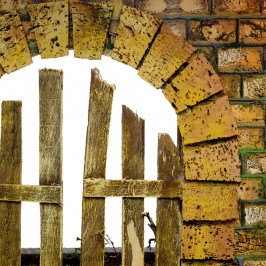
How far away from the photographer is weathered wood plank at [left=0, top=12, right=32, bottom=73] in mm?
1829

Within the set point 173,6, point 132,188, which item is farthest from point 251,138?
point 173,6

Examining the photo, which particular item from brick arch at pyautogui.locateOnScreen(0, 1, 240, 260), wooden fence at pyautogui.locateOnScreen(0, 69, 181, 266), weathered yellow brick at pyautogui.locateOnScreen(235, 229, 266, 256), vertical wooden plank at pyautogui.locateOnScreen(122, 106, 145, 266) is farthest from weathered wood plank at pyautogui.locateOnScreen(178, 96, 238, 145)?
weathered yellow brick at pyautogui.locateOnScreen(235, 229, 266, 256)

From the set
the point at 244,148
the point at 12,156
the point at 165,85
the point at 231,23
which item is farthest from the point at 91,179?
the point at 231,23

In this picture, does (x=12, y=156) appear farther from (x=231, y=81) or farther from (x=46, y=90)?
(x=231, y=81)

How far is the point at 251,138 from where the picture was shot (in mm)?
1854

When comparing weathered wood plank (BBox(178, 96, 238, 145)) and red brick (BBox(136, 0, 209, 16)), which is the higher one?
red brick (BBox(136, 0, 209, 16))

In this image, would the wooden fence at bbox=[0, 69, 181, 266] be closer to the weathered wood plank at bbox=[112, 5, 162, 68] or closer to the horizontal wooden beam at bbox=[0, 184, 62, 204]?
the horizontal wooden beam at bbox=[0, 184, 62, 204]

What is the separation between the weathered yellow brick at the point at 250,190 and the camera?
1847 mm

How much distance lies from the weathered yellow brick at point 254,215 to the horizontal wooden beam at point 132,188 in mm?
312

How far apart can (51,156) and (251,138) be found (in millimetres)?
905

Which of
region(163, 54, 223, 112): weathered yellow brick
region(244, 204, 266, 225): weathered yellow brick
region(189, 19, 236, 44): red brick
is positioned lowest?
region(244, 204, 266, 225): weathered yellow brick

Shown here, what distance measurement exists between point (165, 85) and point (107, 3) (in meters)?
0.45

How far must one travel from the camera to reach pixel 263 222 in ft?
6.06

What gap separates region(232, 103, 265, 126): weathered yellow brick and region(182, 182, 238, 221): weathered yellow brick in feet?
1.01
